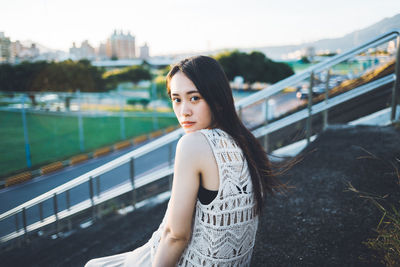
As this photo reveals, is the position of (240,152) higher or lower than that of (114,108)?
higher

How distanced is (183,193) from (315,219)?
65.8 inches

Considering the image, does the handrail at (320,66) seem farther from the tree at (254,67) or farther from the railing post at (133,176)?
the tree at (254,67)

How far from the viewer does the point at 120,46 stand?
30641 millimetres

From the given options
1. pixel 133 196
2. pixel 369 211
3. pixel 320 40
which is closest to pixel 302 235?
pixel 369 211

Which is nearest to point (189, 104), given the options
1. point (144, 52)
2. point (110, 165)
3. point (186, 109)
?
point (186, 109)

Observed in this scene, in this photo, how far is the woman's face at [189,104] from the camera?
1.17 meters

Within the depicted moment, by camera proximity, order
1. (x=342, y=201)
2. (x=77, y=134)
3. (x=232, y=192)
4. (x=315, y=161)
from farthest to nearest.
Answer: (x=77, y=134), (x=315, y=161), (x=342, y=201), (x=232, y=192)

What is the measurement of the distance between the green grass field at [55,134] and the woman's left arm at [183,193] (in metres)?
12.4

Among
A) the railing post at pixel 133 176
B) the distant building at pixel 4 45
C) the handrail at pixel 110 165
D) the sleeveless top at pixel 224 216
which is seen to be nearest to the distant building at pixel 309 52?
the handrail at pixel 110 165

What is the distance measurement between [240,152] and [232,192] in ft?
0.56

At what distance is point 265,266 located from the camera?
6.38ft

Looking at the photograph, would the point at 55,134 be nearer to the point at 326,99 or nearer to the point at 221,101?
the point at 326,99

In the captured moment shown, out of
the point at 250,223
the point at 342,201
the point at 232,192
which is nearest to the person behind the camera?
the point at 232,192

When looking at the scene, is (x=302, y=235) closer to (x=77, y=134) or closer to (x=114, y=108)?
(x=77, y=134)
